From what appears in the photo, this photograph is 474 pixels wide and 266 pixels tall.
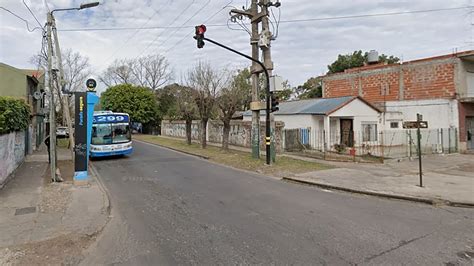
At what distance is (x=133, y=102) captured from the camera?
47.4 meters

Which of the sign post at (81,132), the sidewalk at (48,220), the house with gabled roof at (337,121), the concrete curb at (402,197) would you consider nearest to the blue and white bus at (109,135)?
the sidewalk at (48,220)

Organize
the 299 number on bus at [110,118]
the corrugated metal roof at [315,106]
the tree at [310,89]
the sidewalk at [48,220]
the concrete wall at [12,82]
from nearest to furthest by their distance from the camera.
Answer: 1. the sidewalk at [48,220]
2. the 299 number on bus at [110,118]
3. the concrete wall at [12,82]
4. the corrugated metal roof at [315,106]
5. the tree at [310,89]

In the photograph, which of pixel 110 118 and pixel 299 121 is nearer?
pixel 110 118

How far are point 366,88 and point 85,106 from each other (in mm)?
25253

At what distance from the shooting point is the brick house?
70.4 feet

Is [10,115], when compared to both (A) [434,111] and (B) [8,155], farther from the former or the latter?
(A) [434,111]

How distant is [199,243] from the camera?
5.13 metres

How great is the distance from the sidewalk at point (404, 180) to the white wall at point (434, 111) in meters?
7.45

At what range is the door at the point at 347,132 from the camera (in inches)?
893

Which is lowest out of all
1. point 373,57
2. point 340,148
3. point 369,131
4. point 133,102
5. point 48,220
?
point 48,220

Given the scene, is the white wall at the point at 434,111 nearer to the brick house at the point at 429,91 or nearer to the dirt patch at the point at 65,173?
the brick house at the point at 429,91

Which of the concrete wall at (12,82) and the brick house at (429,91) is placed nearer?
the concrete wall at (12,82)

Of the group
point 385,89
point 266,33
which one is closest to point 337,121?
point 385,89

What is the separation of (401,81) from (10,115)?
88.7 ft
